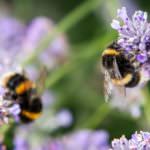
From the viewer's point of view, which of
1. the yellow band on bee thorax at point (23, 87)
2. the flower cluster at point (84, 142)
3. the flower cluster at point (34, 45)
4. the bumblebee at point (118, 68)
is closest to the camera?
the bumblebee at point (118, 68)

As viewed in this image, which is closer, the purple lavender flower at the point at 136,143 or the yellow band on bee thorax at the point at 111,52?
the purple lavender flower at the point at 136,143

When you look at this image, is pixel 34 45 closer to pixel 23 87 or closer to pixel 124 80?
pixel 23 87

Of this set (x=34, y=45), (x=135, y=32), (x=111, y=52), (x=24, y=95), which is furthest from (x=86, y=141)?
(x=135, y=32)

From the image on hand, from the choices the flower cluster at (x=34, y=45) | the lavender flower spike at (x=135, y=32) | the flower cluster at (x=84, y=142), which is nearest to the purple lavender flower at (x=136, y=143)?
the lavender flower spike at (x=135, y=32)

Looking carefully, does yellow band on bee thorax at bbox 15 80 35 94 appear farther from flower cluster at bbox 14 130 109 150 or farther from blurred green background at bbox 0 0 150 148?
blurred green background at bbox 0 0 150 148

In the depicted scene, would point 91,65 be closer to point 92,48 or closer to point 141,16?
point 92,48

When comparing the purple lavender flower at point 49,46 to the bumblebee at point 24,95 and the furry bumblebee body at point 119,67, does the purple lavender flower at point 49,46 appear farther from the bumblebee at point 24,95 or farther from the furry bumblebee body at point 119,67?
the furry bumblebee body at point 119,67

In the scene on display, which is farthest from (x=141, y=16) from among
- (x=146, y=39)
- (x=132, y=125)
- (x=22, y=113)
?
(x=132, y=125)
